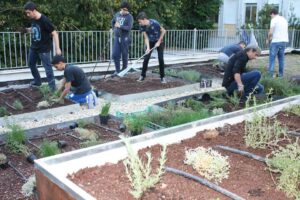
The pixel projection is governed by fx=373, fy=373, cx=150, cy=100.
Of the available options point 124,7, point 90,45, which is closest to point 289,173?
point 124,7

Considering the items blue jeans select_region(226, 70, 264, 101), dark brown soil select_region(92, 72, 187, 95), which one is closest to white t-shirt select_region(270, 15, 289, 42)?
dark brown soil select_region(92, 72, 187, 95)

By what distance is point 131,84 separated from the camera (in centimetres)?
812

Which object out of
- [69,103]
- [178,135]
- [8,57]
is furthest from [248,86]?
[8,57]

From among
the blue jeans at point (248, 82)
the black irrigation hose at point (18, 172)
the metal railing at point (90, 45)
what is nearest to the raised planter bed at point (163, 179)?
the black irrigation hose at point (18, 172)

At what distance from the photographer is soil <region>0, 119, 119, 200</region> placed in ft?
11.1

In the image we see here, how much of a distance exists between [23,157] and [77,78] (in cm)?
233

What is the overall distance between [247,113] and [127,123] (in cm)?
152

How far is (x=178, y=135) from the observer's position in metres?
3.39

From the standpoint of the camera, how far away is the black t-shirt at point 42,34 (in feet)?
22.4

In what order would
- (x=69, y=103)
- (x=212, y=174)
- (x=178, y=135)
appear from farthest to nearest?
(x=69, y=103), (x=178, y=135), (x=212, y=174)

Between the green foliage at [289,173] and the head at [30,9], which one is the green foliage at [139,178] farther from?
the head at [30,9]

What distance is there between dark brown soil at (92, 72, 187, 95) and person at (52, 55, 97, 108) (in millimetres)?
933

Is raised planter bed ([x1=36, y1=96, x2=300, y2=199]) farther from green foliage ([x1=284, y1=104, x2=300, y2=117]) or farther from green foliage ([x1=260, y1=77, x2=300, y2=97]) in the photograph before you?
green foliage ([x1=260, y1=77, x2=300, y2=97])

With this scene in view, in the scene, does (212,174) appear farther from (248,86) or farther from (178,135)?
(248,86)
